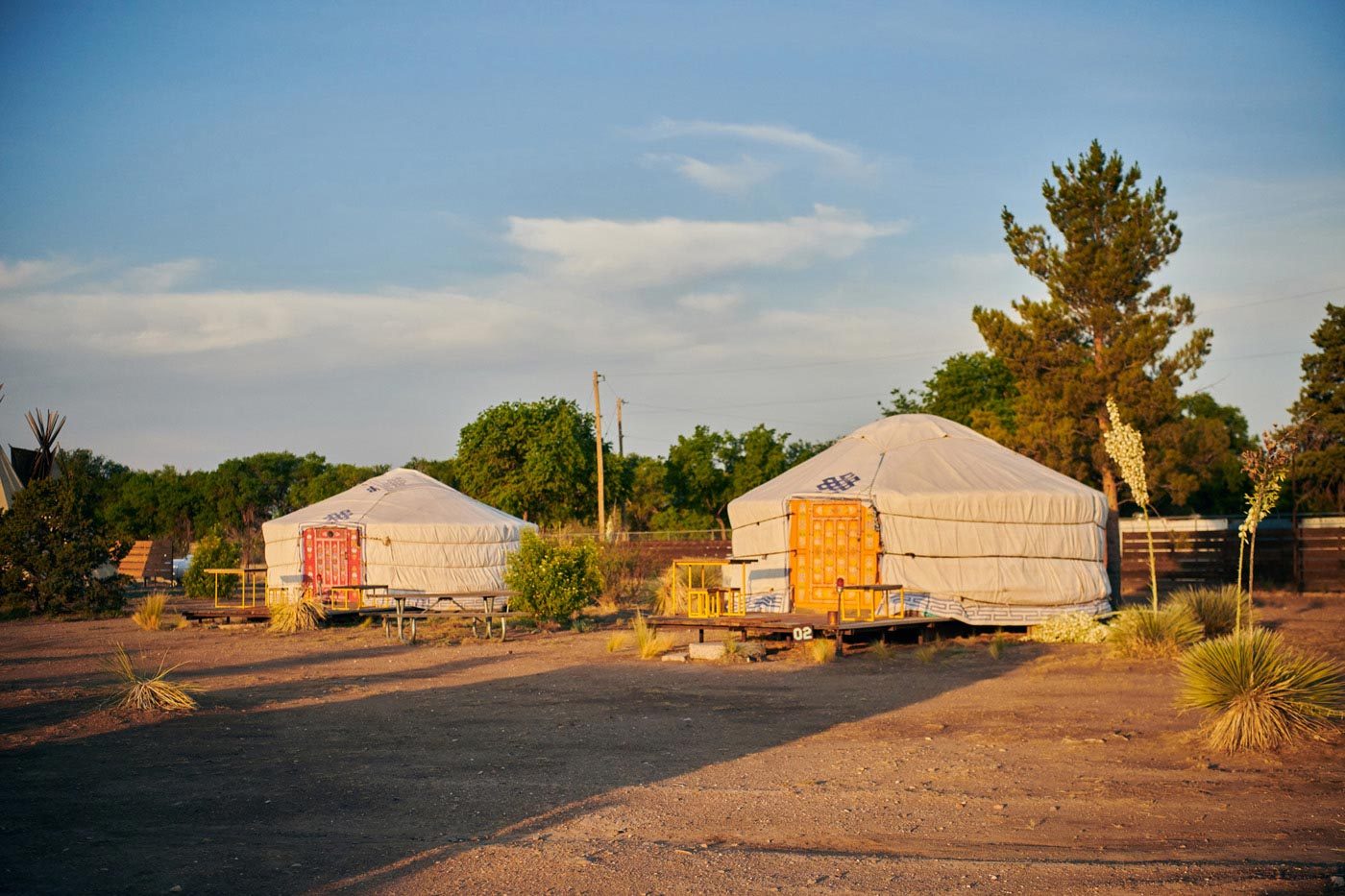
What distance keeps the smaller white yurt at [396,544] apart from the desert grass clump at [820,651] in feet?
23.3

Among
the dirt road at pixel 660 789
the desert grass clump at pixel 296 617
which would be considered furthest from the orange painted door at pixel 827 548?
the desert grass clump at pixel 296 617

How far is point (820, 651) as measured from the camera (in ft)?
38.1

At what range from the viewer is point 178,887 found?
4.27 metres

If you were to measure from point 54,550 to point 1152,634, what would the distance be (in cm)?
1714

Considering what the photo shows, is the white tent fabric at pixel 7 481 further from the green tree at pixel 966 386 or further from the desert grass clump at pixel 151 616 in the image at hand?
the green tree at pixel 966 386

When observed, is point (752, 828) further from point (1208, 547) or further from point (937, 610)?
point (1208, 547)

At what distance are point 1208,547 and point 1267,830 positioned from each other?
16.9 metres

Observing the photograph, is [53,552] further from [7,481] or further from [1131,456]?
[1131,456]

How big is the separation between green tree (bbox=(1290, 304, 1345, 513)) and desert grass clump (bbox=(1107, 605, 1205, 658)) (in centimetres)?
1558

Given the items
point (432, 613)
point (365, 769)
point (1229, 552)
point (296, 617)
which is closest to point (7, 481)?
point (296, 617)

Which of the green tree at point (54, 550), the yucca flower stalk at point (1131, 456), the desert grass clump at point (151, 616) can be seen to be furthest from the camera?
the green tree at point (54, 550)

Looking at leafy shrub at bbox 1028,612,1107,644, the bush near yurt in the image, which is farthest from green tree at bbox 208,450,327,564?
leafy shrub at bbox 1028,612,1107,644

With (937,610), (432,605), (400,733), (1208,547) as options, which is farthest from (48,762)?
(1208,547)

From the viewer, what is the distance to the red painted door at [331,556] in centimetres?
1870
